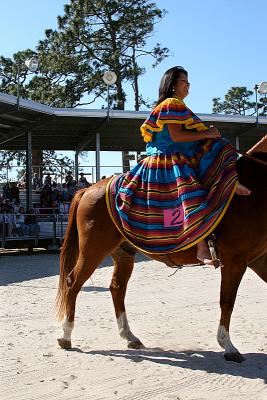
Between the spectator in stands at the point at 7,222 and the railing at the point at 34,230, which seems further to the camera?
the railing at the point at 34,230

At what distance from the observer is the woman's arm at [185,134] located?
4.70 meters

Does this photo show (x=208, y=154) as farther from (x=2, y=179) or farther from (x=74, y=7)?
(x=74, y=7)

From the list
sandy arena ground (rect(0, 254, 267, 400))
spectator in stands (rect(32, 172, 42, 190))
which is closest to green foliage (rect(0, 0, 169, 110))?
spectator in stands (rect(32, 172, 42, 190))

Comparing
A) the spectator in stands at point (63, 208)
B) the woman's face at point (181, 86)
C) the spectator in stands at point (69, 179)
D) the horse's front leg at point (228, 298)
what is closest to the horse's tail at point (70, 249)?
the woman's face at point (181, 86)

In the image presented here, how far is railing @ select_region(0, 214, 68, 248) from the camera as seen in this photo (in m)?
14.3

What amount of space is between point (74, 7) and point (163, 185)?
3235 cm

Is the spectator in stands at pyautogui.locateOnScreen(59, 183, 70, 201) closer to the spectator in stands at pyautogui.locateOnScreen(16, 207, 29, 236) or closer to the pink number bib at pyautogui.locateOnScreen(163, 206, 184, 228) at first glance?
the spectator in stands at pyautogui.locateOnScreen(16, 207, 29, 236)

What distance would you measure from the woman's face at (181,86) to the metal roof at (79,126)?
10285 millimetres

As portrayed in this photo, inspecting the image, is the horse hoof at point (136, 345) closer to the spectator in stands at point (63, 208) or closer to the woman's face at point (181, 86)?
the woman's face at point (181, 86)

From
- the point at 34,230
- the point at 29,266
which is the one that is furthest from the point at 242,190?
the point at 34,230

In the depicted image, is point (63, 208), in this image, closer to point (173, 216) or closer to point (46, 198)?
point (46, 198)

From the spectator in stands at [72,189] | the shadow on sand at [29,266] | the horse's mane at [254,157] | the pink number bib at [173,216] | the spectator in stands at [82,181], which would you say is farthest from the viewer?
the spectator in stands at [82,181]

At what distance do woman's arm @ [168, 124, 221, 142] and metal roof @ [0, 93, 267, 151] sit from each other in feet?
34.6

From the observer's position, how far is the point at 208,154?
474 centimetres
